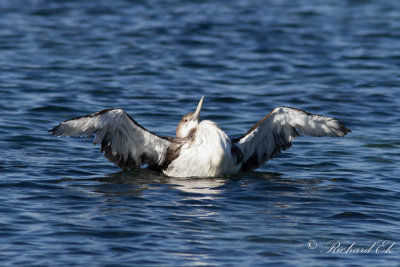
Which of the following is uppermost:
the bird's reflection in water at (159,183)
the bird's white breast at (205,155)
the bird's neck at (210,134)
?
the bird's neck at (210,134)

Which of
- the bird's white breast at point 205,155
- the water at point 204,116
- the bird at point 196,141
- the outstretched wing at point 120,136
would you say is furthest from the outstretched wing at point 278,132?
the outstretched wing at point 120,136

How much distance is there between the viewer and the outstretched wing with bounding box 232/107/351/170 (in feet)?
32.7

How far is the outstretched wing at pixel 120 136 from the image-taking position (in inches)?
365

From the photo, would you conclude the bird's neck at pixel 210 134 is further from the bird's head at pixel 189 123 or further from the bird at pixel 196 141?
the bird's head at pixel 189 123

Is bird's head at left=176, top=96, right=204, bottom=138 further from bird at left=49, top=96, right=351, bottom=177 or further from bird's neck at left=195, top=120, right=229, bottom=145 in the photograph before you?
bird's neck at left=195, top=120, right=229, bottom=145

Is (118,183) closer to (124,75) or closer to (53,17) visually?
(124,75)

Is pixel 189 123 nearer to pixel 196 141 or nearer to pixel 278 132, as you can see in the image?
pixel 196 141

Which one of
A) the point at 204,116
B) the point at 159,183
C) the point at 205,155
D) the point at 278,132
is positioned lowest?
the point at 159,183

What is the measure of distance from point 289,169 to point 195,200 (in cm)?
241

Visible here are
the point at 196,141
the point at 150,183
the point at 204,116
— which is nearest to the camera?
the point at 150,183

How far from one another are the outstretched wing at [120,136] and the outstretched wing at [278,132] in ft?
3.84

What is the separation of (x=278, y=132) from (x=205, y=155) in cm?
129

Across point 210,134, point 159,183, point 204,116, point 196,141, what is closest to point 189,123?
point 196,141

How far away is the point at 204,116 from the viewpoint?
13.6m
